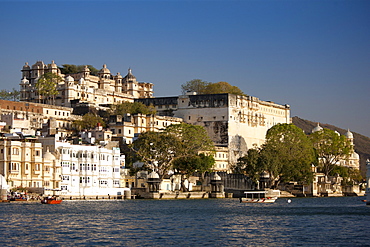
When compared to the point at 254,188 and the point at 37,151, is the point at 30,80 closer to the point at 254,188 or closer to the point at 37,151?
the point at 254,188

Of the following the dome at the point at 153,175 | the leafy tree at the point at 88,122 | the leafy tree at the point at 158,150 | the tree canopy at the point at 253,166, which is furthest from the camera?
the leafy tree at the point at 88,122

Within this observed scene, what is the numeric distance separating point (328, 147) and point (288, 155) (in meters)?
24.0

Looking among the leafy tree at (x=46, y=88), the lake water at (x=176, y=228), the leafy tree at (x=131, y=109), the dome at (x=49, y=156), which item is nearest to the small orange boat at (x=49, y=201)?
the lake water at (x=176, y=228)

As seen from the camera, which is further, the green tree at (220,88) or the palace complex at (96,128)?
the green tree at (220,88)

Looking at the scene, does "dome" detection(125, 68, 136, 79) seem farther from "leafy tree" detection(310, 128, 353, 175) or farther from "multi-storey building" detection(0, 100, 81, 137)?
"leafy tree" detection(310, 128, 353, 175)

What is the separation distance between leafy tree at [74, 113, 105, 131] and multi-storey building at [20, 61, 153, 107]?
15083 mm

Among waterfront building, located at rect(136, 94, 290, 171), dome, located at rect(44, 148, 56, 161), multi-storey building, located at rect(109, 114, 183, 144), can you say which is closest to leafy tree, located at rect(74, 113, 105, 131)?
multi-storey building, located at rect(109, 114, 183, 144)

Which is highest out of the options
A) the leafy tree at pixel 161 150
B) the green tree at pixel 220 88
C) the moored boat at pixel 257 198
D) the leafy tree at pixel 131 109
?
the green tree at pixel 220 88

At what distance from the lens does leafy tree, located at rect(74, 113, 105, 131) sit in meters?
133

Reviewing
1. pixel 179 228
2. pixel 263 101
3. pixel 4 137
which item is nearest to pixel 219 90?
pixel 263 101

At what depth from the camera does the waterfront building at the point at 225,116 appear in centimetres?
14688

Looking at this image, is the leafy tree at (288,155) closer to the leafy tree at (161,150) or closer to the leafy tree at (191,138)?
the leafy tree at (191,138)

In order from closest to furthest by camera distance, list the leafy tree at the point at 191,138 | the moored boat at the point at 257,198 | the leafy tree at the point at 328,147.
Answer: the moored boat at the point at 257,198, the leafy tree at the point at 191,138, the leafy tree at the point at 328,147

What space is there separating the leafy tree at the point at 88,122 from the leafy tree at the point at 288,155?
89.9ft
